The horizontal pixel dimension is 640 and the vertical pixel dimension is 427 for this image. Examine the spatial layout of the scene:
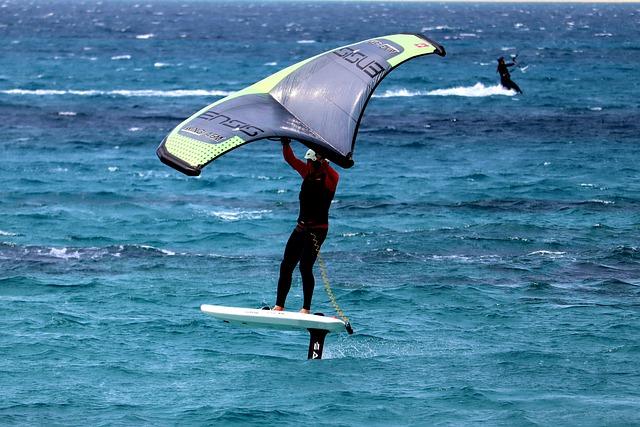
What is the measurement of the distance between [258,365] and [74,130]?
33938mm

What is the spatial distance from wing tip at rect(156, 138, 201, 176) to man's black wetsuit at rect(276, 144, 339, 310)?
6.29 ft

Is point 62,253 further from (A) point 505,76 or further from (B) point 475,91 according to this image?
(B) point 475,91

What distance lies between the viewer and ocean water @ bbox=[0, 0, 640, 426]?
675 inches

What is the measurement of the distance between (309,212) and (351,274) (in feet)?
33.2

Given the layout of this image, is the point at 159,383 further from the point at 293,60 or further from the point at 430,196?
the point at 293,60

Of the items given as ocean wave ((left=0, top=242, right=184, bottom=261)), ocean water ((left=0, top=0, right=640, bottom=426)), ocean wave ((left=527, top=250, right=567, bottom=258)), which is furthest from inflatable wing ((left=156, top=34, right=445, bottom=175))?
ocean wave ((left=0, top=242, right=184, bottom=261))

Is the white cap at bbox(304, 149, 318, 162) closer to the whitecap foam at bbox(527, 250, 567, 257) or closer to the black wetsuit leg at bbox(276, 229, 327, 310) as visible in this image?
the black wetsuit leg at bbox(276, 229, 327, 310)

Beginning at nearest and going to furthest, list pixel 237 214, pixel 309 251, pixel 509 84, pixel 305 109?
pixel 305 109 → pixel 309 251 → pixel 237 214 → pixel 509 84

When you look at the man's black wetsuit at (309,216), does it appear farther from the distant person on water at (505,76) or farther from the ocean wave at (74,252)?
the distant person on water at (505,76)

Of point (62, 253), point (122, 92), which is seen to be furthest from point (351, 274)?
point (122, 92)

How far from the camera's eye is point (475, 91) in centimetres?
6738

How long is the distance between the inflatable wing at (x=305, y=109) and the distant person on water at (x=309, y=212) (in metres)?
0.49

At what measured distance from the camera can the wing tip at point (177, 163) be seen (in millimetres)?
12648

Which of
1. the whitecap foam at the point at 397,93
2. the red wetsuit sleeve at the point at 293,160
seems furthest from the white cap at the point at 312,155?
the whitecap foam at the point at 397,93
